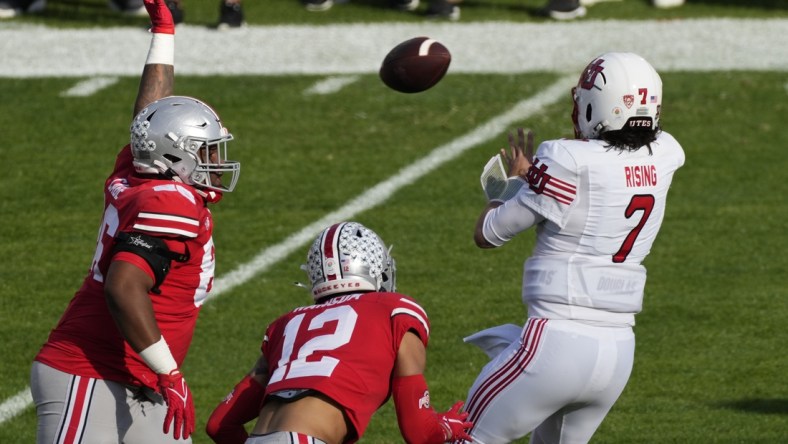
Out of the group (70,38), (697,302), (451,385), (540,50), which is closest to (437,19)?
(540,50)

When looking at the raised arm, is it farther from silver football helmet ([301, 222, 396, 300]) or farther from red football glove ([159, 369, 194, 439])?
red football glove ([159, 369, 194, 439])

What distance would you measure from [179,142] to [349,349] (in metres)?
0.94

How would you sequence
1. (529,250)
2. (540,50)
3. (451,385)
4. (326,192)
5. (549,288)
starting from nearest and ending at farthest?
(549,288), (451,385), (529,250), (326,192), (540,50)

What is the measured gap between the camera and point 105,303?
4.68m

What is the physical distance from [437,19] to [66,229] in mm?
4744

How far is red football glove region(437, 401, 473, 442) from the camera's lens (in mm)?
4480

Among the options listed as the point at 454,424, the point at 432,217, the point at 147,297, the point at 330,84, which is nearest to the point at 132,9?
the point at 330,84

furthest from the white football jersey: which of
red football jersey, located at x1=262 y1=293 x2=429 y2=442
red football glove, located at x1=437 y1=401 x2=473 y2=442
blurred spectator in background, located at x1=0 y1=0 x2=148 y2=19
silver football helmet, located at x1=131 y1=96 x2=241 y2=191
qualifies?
blurred spectator in background, located at x1=0 y1=0 x2=148 y2=19

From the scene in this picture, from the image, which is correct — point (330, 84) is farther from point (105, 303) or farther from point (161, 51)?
point (105, 303)

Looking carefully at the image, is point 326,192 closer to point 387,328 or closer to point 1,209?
point 1,209

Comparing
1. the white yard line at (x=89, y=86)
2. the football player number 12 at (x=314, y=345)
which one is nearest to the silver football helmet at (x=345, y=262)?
the football player number 12 at (x=314, y=345)

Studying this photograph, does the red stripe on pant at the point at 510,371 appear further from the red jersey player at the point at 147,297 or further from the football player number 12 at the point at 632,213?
the red jersey player at the point at 147,297

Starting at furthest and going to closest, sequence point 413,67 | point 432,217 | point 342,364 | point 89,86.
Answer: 1. point 89,86
2. point 432,217
3. point 413,67
4. point 342,364

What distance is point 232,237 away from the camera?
8.83 m
